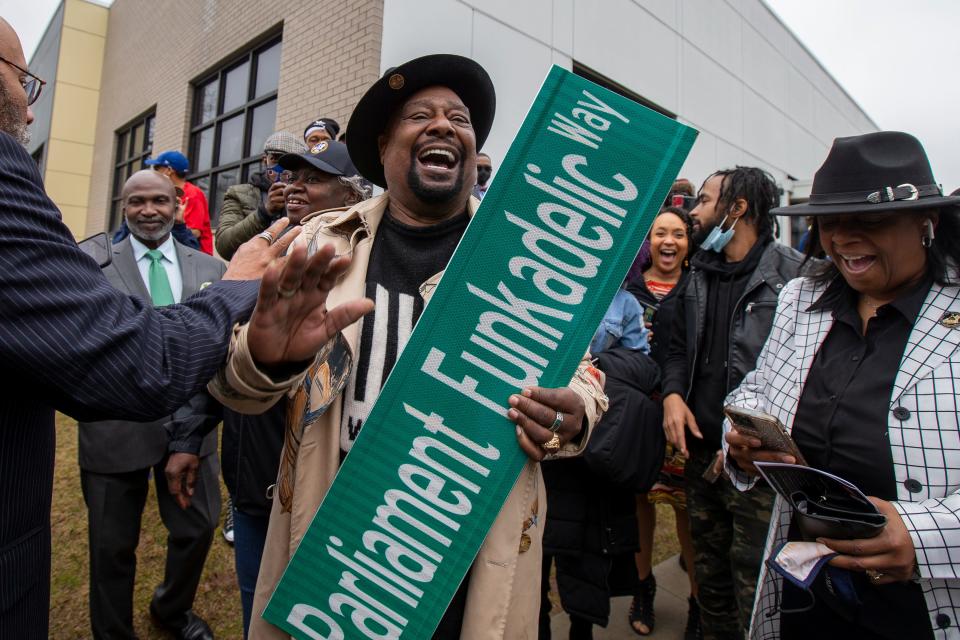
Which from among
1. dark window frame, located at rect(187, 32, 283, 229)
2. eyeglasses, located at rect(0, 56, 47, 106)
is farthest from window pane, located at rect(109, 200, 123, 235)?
eyeglasses, located at rect(0, 56, 47, 106)

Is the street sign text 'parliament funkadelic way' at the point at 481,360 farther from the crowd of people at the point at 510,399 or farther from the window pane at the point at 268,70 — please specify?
the window pane at the point at 268,70

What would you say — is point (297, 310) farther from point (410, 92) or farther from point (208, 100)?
point (208, 100)

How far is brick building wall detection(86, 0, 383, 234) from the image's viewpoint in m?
5.35

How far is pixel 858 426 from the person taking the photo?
150 cm

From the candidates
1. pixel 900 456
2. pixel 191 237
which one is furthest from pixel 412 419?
pixel 191 237

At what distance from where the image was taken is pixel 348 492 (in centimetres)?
122

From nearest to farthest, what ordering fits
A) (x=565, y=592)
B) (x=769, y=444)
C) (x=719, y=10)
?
1. (x=769, y=444)
2. (x=565, y=592)
3. (x=719, y=10)

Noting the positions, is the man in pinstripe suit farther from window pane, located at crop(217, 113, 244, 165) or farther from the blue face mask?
window pane, located at crop(217, 113, 244, 165)

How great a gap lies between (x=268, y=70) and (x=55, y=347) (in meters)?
7.48

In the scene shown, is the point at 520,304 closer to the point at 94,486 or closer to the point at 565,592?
the point at 565,592

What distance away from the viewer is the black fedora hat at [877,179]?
148 centimetres

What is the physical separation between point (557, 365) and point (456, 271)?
0.32 meters

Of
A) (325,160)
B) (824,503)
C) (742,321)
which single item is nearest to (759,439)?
(824,503)

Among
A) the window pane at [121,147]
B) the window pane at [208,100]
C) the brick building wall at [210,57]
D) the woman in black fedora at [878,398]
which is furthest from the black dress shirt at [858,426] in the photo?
the window pane at [121,147]
